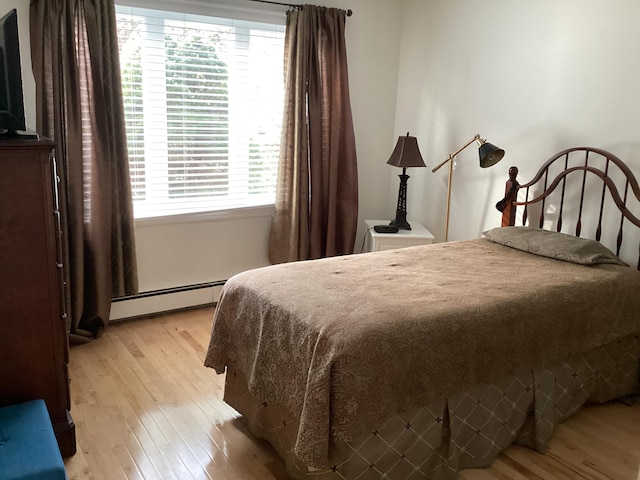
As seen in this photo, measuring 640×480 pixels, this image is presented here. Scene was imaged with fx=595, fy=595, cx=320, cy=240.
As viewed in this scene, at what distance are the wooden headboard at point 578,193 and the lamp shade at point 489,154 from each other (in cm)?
19

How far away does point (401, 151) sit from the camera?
395cm

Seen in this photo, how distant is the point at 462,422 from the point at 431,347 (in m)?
0.40

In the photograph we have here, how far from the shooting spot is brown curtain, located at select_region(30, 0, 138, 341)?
3152 millimetres

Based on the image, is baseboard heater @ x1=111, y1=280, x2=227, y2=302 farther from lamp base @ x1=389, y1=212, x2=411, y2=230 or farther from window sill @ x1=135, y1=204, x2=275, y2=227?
lamp base @ x1=389, y1=212, x2=411, y2=230

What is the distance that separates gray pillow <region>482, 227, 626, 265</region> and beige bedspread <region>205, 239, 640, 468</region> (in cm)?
5

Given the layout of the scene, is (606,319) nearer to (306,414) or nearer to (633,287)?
(633,287)

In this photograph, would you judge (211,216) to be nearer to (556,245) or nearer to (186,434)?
(186,434)

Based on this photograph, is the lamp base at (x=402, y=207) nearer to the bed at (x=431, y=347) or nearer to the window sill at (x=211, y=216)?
the window sill at (x=211, y=216)

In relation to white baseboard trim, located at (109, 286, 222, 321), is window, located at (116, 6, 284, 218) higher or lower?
higher

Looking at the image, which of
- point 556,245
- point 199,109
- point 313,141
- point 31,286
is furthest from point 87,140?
point 556,245

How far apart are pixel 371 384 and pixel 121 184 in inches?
86.3

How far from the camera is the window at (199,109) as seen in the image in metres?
3.59

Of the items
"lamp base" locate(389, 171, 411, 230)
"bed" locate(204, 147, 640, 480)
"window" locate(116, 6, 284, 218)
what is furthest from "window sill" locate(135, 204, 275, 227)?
"bed" locate(204, 147, 640, 480)

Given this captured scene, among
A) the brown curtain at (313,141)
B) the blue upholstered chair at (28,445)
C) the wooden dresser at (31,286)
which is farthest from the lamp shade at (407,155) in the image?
the blue upholstered chair at (28,445)
